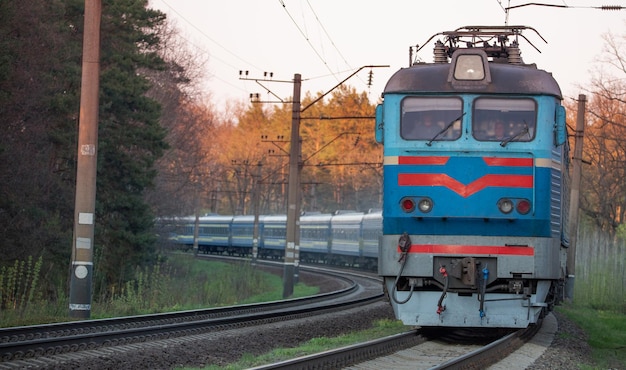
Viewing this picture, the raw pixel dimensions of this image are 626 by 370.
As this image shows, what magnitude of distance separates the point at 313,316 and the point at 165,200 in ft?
94.5

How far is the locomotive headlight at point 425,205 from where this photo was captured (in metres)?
12.7

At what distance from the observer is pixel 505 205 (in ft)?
41.5

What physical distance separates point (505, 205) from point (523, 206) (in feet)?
0.77

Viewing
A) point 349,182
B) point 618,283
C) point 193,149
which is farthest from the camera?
point 349,182

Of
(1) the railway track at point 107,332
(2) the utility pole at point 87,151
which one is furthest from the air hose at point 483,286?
(2) the utility pole at point 87,151

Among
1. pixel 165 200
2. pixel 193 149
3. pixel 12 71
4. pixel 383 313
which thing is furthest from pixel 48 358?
pixel 193 149

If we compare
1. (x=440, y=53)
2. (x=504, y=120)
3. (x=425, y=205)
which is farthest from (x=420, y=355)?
(x=440, y=53)

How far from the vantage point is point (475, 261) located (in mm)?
12609

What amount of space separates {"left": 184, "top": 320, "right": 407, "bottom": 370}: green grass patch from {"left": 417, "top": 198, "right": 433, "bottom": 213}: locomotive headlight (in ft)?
7.44

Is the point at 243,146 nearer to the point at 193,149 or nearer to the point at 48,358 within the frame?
the point at 193,149

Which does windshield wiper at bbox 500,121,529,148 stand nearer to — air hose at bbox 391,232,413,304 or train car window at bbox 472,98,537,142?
train car window at bbox 472,98,537,142

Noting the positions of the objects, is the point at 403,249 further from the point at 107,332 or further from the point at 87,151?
the point at 87,151

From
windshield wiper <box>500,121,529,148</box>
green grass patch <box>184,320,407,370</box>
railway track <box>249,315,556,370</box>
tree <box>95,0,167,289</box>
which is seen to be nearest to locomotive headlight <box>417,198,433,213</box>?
windshield wiper <box>500,121,529,148</box>

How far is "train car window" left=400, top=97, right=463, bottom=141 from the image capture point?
42.6 feet
